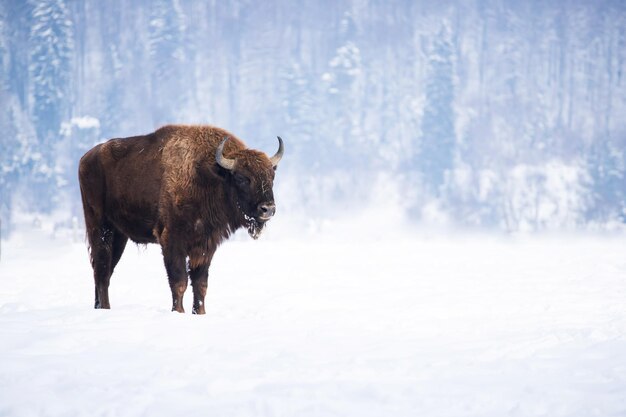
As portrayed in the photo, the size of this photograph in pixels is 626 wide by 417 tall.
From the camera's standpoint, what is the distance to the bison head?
27.3 feet

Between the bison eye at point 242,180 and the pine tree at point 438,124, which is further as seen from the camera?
the pine tree at point 438,124

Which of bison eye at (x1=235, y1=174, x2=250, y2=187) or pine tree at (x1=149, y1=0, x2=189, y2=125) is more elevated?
pine tree at (x1=149, y1=0, x2=189, y2=125)

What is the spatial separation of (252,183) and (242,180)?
15cm

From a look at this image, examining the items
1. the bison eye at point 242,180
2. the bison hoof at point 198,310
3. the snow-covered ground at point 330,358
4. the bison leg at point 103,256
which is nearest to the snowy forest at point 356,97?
the bison leg at point 103,256

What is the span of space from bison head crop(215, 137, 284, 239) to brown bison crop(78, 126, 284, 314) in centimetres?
1

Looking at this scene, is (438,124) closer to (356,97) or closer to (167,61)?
(356,97)

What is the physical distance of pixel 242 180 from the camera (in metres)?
8.45

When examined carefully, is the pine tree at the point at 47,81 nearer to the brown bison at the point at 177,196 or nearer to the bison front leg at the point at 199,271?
the brown bison at the point at 177,196

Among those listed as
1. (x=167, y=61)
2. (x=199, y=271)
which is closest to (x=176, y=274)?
(x=199, y=271)

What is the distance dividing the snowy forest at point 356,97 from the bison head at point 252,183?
50.1 meters

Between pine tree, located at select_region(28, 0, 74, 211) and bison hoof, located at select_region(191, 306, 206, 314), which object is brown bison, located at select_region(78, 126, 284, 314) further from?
pine tree, located at select_region(28, 0, 74, 211)

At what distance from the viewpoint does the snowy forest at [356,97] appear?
2398 inches

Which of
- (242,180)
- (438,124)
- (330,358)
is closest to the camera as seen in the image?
(330,358)

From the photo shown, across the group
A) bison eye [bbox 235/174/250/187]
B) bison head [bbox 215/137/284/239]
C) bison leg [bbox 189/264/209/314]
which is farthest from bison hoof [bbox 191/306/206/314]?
bison eye [bbox 235/174/250/187]
